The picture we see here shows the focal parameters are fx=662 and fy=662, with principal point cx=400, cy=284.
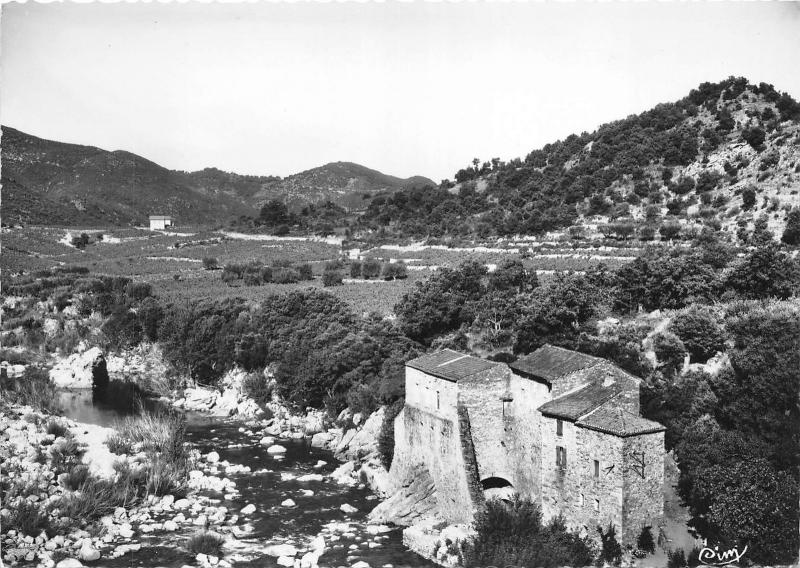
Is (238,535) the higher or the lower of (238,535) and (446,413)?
the lower

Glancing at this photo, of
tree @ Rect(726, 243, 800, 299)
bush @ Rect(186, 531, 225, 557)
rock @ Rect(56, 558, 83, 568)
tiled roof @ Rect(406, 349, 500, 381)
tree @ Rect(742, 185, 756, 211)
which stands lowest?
bush @ Rect(186, 531, 225, 557)

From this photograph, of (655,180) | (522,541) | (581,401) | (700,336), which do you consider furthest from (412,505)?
(655,180)

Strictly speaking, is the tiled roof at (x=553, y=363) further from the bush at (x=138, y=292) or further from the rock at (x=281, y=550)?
the bush at (x=138, y=292)

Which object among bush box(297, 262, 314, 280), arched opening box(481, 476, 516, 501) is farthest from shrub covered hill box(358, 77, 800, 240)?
arched opening box(481, 476, 516, 501)

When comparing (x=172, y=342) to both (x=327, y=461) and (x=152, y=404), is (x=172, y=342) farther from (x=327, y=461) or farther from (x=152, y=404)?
(x=327, y=461)

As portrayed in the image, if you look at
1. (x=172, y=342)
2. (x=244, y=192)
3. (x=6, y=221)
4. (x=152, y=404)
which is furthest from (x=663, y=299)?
(x=244, y=192)

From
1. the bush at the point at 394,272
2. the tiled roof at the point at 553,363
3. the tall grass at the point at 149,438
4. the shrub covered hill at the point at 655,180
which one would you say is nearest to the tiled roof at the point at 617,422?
the tiled roof at the point at 553,363

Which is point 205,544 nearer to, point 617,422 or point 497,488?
point 497,488

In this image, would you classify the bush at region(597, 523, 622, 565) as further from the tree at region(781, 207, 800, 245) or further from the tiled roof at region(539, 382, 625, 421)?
the tree at region(781, 207, 800, 245)
